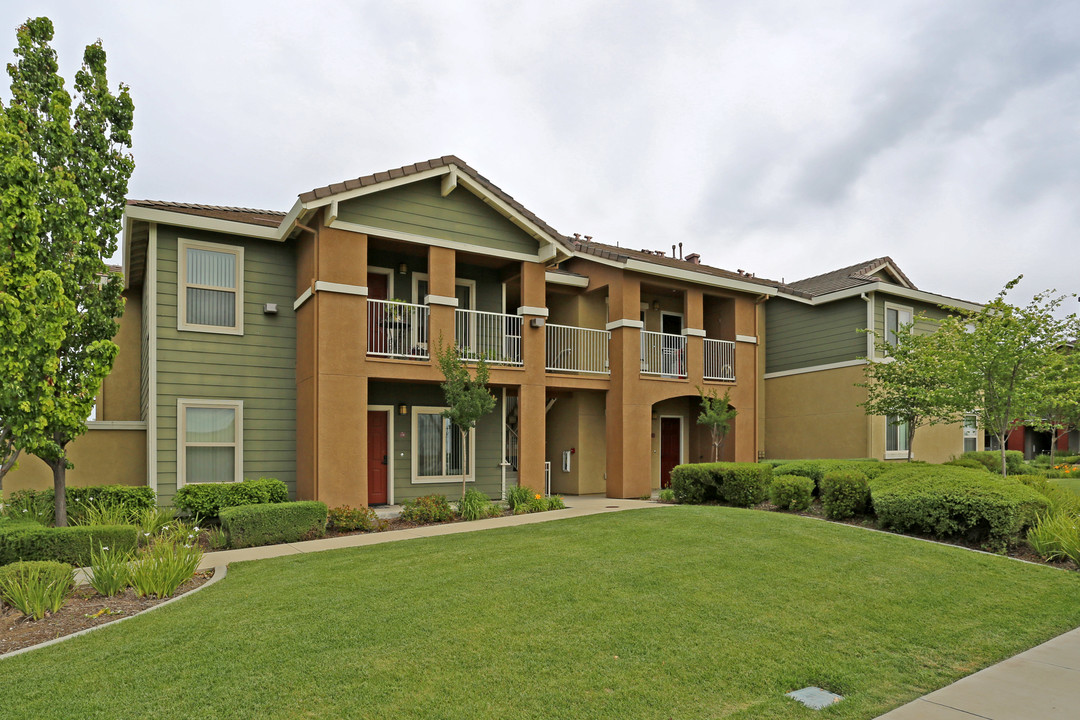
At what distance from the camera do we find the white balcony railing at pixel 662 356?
17578 millimetres

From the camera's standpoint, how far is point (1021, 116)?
14391 millimetres

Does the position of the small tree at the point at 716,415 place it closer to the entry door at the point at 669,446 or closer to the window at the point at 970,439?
the entry door at the point at 669,446

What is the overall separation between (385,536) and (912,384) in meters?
12.9

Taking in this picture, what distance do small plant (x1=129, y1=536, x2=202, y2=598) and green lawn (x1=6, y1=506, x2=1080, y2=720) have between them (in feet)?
1.44

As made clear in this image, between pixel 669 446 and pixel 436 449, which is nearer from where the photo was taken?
pixel 436 449

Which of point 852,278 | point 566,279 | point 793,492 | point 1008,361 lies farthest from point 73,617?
point 852,278

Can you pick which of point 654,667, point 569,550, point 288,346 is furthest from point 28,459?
point 654,667

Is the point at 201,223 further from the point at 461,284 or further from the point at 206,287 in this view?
the point at 461,284

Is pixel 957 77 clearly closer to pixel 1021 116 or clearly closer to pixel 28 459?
pixel 1021 116

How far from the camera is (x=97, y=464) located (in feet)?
41.3

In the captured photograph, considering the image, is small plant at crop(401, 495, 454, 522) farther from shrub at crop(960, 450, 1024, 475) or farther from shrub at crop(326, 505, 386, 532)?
shrub at crop(960, 450, 1024, 475)

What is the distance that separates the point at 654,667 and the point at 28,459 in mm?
12856

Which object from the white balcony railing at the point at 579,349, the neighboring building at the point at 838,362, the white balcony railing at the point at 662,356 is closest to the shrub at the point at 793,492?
the white balcony railing at the point at 662,356

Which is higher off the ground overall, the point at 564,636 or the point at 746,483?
the point at 746,483
